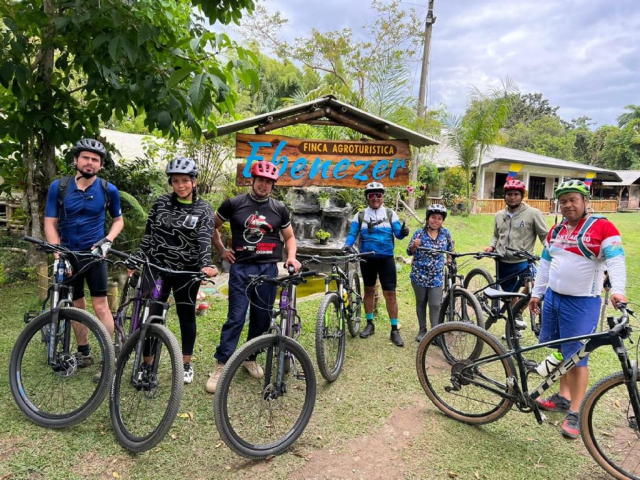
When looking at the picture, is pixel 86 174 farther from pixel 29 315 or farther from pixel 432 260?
pixel 432 260

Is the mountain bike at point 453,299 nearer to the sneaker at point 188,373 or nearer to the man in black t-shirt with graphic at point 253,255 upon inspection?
the man in black t-shirt with graphic at point 253,255

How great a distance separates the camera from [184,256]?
3297 mm

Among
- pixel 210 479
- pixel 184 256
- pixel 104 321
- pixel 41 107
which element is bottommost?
pixel 210 479

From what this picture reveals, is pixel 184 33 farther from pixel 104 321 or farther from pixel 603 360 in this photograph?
pixel 603 360

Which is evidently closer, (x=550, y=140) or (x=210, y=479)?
(x=210, y=479)

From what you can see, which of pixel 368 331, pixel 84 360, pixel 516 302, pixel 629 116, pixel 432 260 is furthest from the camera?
pixel 629 116

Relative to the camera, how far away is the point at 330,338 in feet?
12.7

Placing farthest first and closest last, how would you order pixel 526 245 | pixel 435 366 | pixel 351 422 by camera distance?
1. pixel 526 245
2. pixel 435 366
3. pixel 351 422

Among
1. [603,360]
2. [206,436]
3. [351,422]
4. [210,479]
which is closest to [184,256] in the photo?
[206,436]

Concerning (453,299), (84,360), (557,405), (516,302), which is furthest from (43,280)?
(557,405)

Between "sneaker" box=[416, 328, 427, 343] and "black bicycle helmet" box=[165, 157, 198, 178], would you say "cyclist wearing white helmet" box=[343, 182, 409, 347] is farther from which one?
"black bicycle helmet" box=[165, 157, 198, 178]

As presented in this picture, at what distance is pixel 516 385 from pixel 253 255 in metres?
2.21

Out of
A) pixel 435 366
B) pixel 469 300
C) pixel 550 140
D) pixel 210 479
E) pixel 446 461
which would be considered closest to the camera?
pixel 210 479

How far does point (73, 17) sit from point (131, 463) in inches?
134
